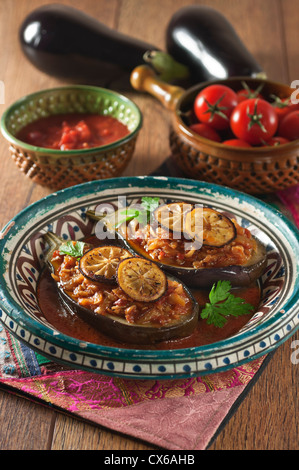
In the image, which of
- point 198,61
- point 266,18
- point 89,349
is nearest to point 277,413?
point 89,349

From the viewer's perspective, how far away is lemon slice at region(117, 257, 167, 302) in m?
2.13

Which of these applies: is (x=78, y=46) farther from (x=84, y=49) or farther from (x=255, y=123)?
(x=255, y=123)

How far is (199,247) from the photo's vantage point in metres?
2.42

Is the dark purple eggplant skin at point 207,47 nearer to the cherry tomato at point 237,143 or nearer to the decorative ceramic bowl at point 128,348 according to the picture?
the cherry tomato at point 237,143

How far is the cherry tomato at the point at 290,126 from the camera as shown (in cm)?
322

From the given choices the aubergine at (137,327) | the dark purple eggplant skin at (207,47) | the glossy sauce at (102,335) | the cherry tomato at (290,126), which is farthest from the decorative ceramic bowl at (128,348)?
the dark purple eggplant skin at (207,47)

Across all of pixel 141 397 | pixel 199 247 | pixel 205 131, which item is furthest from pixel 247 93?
pixel 141 397

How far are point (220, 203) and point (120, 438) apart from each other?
4.17 ft

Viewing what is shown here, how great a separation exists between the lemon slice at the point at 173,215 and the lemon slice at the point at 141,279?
0.90 ft

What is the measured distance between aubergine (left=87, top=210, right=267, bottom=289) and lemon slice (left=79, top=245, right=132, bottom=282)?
0.13m

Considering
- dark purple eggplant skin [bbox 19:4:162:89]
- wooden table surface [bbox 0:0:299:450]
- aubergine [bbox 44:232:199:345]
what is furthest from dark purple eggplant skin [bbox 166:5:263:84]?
aubergine [bbox 44:232:199:345]

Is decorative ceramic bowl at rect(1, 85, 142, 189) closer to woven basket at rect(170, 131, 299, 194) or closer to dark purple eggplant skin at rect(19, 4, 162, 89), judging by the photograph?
woven basket at rect(170, 131, 299, 194)

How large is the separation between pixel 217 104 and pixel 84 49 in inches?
62.6

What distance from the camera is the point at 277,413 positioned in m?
2.05
